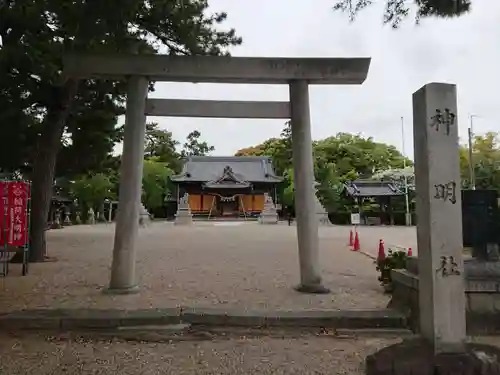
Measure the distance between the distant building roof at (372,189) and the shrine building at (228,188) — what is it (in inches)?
306

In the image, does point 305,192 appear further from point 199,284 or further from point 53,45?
point 53,45

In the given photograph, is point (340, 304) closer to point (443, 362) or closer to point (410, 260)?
point (410, 260)

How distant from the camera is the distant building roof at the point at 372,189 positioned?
43.6 metres

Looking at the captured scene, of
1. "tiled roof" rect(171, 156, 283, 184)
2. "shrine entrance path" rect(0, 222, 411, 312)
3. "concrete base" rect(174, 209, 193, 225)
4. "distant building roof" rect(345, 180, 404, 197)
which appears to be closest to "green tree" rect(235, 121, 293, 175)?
"tiled roof" rect(171, 156, 283, 184)

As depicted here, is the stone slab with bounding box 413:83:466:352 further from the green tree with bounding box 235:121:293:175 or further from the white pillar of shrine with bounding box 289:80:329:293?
the green tree with bounding box 235:121:293:175

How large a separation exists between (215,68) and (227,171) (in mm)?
42024

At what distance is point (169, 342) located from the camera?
495cm

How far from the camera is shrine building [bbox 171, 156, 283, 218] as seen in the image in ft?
159

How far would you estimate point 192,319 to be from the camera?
5.53 meters

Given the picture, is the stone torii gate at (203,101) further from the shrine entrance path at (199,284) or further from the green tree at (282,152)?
the green tree at (282,152)

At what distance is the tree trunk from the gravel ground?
23.5 ft

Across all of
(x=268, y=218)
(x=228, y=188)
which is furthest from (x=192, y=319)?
(x=228, y=188)

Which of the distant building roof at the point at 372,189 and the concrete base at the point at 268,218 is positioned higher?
the distant building roof at the point at 372,189

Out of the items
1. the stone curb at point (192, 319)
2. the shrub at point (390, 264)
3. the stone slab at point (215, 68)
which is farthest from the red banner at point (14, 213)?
the shrub at point (390, 264)
